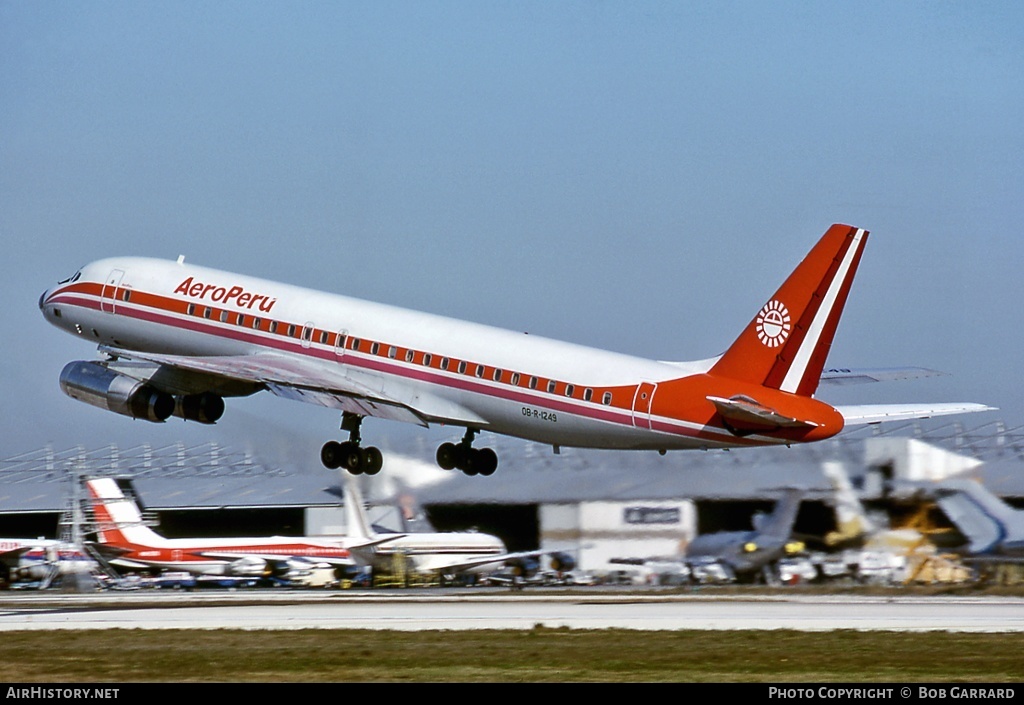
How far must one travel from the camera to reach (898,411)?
50.0m

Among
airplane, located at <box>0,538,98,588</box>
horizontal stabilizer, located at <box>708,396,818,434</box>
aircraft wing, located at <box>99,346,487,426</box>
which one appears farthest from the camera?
airplane, located at <box>0,538,98,588</box>

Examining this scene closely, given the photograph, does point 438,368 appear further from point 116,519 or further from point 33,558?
point 33,558

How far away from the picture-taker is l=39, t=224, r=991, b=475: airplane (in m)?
47.6

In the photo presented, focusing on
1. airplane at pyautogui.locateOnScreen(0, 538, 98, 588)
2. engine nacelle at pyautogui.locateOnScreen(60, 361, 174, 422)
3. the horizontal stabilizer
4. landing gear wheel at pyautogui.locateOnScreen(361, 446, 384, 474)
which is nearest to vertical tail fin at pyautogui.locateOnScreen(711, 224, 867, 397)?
the horizontal stabilizer

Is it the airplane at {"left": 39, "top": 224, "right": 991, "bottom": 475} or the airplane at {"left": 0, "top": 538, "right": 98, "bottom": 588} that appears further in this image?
the airplane at {"left": 0, "top": 538, "right": 98, "bottom": 588}

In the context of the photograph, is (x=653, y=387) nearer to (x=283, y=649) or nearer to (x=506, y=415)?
(x=506, y=415)

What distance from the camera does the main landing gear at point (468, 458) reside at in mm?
57531

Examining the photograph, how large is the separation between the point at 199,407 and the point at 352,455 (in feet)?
17.8

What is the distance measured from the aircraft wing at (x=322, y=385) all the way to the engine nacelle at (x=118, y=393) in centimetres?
192

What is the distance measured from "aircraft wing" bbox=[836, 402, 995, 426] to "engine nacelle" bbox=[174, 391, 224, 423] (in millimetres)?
20668

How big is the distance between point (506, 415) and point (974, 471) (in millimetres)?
19266

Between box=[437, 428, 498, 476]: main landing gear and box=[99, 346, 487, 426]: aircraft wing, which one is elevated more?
box=[99, 346, 487, 426]: aircraft wing

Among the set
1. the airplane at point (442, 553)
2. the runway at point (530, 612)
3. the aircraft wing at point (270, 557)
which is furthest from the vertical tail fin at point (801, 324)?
the aircraft wing at point (270, 557)

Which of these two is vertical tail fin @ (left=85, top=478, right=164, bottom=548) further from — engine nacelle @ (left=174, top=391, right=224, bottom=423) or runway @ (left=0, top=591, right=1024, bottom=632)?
engine nacelle @ (left=174, top=391, right=224, bottom=423)
